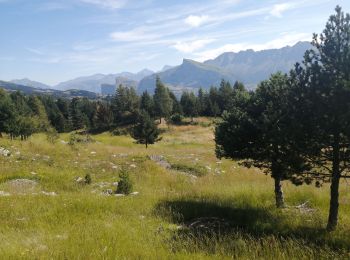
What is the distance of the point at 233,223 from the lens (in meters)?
12.1

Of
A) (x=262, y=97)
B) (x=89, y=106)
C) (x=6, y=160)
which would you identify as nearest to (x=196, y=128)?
(x=89, y=106)

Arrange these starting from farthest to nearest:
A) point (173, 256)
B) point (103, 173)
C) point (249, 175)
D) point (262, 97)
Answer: point (249, 175), point (103, 173), point (262, 97), point (173, 256)

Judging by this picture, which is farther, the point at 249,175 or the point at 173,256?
the point at 249,175

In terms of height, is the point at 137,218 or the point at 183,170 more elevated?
the point at 137,218

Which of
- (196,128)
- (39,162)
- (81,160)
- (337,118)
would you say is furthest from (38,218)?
(196,128)

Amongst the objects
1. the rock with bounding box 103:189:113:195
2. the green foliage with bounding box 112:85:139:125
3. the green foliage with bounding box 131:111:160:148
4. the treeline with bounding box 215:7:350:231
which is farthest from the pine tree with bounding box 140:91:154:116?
the treeline with bounding box 215:7:350:231

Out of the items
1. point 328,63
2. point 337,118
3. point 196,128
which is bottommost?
point 196,128

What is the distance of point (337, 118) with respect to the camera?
10.6m

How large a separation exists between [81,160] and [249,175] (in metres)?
12.5

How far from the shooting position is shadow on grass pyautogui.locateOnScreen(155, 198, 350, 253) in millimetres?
10055

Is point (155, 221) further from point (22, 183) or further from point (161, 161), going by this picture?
point (161, 161)

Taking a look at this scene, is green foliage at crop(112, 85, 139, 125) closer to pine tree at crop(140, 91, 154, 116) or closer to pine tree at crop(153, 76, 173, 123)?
pine tree at crop(140, 91, 154, 116)

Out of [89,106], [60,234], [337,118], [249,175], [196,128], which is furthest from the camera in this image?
[89,106]

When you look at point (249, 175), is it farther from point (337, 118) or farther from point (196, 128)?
point (196, 128)
